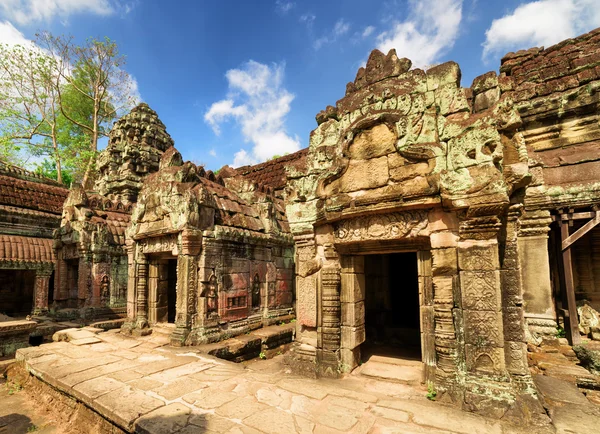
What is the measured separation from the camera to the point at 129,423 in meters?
3.49

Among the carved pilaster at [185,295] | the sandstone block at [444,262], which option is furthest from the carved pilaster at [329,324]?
the carved pilaster at [185,295]

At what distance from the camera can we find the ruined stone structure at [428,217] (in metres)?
3.70

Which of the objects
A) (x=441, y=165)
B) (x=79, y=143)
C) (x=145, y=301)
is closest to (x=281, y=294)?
(x=145, y=301)

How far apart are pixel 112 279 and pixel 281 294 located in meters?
6.29

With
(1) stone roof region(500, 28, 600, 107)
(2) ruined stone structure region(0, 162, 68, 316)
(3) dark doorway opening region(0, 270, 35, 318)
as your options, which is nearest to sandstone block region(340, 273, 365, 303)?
(1) stone roof region(500, 28, 600, 107)

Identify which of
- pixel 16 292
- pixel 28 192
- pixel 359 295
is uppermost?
pixel 28 192

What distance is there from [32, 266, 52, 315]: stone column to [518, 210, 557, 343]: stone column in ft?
50.1

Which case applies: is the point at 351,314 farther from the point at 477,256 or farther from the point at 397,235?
the point at 477,256

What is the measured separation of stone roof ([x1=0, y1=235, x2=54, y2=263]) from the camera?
10.7 metres

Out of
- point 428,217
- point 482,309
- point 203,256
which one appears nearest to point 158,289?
point 203,256

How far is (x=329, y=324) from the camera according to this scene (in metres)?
4.85

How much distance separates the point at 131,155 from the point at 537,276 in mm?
19465

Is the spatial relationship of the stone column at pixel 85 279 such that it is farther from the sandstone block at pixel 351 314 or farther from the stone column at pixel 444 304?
the stone column at pixel 444 304

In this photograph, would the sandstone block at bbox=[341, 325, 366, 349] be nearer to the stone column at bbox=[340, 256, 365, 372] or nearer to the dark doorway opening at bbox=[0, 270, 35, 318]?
the stone column at bbox=[340, 256, 365, 372]
